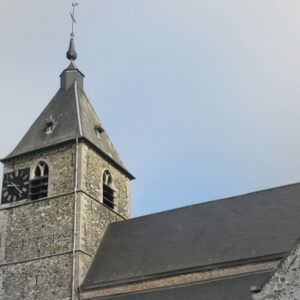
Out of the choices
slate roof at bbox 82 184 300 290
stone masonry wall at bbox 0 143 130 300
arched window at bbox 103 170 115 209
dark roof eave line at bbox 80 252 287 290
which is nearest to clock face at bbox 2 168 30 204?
stone masonry wall at bbox 0 143 130 300

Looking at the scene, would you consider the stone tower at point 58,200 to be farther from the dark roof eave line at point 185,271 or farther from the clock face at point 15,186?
the dark roof eave line at point 185,271

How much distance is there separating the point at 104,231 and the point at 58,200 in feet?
A: 6.06

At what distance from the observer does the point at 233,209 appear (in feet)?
62.7

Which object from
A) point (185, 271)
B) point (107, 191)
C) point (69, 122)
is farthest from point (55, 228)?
point (185, 271)

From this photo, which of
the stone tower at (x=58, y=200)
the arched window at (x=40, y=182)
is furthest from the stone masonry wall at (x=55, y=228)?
the arched window at (x=40, y=182)


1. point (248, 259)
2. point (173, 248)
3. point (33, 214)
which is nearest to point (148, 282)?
point (173, 248)

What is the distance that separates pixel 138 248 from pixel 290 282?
7.83 meters

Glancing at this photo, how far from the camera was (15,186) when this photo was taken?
21.3 metres

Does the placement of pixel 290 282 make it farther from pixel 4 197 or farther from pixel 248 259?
pixel 4 197

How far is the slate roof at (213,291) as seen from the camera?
15938 millimetres

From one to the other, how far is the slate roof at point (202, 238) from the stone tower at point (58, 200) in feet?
2.81

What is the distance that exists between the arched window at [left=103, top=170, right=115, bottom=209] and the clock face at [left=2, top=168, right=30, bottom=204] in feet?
8.43

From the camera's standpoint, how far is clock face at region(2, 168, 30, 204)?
21.0 meters

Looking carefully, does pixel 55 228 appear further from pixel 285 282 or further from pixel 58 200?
pixel 285 282
